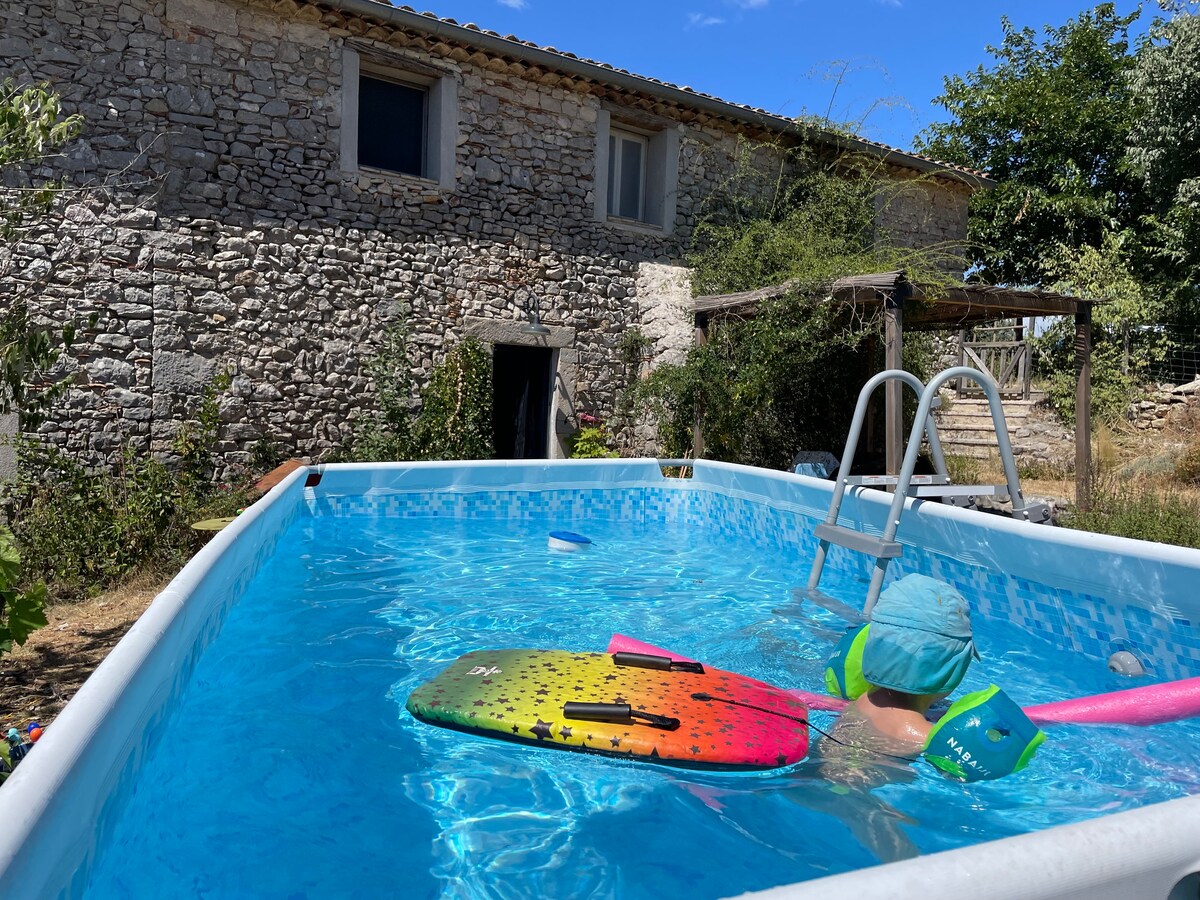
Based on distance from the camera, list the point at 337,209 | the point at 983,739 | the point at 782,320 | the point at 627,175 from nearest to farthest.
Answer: the point at 983,739 < the point at 782,320 < the point at 337,209 < the point at 627,175

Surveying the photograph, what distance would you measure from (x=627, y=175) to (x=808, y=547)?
6.58m

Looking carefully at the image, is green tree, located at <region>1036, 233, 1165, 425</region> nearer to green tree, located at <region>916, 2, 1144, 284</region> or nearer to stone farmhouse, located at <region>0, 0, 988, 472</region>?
green tree, located at <region>916, 2, 1144, 284</region>

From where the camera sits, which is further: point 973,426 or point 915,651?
point 973,426

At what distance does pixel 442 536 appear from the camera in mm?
6559

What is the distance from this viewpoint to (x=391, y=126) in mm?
9266

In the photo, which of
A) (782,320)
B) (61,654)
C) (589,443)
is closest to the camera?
(61,654)

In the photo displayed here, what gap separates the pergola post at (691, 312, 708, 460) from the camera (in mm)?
9086

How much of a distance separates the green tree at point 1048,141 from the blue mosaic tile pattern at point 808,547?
12.7 metres

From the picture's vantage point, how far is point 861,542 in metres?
4.34

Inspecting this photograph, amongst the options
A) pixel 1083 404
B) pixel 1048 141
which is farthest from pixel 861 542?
pixel 1048 141

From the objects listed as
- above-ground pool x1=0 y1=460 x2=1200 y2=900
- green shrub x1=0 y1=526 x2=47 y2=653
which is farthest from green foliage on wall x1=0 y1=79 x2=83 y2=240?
above-ground pool x1=0 y1=460 x2=1200 y2=900

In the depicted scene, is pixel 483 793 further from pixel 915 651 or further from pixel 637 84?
pixel 637 84

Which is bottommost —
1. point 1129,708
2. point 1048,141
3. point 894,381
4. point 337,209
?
point 1129,708

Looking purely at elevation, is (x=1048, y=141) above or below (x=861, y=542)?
above
